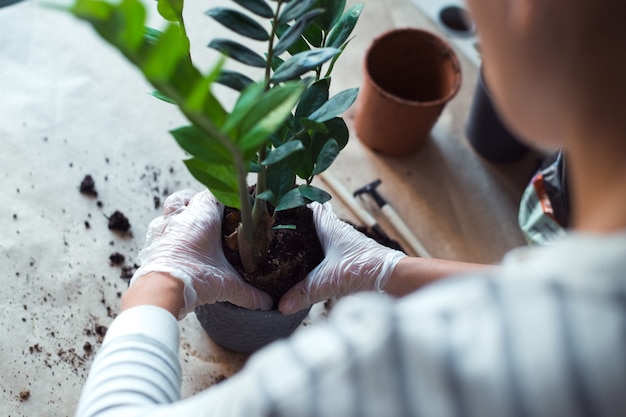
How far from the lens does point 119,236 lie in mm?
1139

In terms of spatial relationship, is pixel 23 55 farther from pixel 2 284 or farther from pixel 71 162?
pixel 2 284

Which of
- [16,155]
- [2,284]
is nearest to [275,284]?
[2,284]

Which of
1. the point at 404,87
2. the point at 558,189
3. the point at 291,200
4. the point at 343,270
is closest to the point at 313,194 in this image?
the point at 291,200

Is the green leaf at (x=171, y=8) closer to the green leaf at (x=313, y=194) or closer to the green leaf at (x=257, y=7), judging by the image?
the green leaf at (x=257, y=7)

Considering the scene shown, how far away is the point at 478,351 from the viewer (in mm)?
427

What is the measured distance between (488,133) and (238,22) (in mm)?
777

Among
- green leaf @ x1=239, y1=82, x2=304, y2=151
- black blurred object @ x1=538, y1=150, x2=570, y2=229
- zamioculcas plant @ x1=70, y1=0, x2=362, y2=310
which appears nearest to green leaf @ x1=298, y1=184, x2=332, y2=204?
zamioculcas plant @ x1=70, y1=0, x2=362, y2=310

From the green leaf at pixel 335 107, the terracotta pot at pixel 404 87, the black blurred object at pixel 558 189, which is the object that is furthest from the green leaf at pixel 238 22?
the black blurred object at pixel 558 189

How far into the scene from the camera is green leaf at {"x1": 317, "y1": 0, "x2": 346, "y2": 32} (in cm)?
77

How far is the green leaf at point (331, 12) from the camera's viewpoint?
774 mm

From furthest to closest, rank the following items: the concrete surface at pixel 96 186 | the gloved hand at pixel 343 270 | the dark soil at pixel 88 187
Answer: the dark soil at pixel 88 187 < the concrete surface at pixel 96 186 < the gloved hand at pixel 343 270

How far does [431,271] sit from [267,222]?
0.23 meters

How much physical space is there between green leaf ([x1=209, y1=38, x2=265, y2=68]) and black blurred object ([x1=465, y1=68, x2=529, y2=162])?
2.14 ft

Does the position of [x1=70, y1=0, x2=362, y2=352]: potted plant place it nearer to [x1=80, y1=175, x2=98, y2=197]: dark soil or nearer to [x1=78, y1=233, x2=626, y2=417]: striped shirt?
[x1=78, y1=233, x2=626, y2=417]: striped shirt
